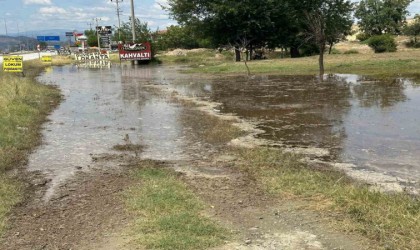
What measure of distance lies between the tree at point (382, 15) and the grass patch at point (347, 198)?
5669 cm

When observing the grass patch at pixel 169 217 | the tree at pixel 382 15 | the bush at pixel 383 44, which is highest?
the tree at pixel 382 15

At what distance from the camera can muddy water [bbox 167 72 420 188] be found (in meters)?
7.93

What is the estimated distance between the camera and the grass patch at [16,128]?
6206 mm

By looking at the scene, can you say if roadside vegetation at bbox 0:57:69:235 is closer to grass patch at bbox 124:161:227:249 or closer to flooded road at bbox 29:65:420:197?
flooded road at bbox 29:65:420:197

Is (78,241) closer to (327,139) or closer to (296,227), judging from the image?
(296,227)

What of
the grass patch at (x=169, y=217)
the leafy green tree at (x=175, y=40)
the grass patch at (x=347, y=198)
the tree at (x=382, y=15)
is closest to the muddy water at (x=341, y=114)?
the grass patch at (x=347, y=198)

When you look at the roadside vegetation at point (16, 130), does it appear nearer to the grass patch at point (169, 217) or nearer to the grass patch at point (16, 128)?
the grass patch at point (16, 128)

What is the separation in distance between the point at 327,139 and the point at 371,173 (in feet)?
8.18

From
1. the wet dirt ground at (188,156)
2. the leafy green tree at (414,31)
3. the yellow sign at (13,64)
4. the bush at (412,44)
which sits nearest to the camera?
the wet dirt ground at (188,156)

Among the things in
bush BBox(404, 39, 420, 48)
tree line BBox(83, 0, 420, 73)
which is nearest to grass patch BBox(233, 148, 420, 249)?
tree line BBox(83, 0, 420, 73)

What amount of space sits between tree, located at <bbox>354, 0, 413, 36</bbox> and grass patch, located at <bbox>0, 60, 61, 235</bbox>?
50.8 meters

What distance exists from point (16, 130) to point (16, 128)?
25cm

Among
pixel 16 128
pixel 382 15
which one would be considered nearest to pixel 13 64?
pixel 16 128

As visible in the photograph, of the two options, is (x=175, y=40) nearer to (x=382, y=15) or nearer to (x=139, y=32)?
(x=139, y=32)
